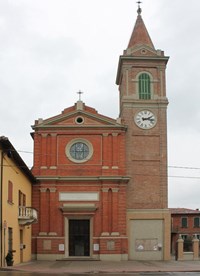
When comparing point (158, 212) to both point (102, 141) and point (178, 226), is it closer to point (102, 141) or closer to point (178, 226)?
point (102, 141)

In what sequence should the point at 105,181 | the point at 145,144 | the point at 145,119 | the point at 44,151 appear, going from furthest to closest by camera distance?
the point at 145,119
the point at 145,144
the point at 44,151
the point at 105,181

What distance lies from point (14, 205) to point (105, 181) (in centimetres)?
1306

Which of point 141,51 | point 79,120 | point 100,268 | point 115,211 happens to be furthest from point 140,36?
point 100,268

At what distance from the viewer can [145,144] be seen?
51.2 m

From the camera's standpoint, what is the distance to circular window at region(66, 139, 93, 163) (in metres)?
50.9

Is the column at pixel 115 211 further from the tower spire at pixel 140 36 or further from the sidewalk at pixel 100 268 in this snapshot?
the tower spire at pixel 140 36

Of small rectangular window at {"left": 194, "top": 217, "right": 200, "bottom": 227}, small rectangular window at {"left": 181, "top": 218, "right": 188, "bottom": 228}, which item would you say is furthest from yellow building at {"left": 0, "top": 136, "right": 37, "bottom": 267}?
small rectangular window at {"left": 194, "top": 217, "right": 200, "bottom": 227}

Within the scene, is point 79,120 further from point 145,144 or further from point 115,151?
point 145,144

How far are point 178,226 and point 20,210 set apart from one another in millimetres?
48392

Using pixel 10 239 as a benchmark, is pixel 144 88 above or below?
above

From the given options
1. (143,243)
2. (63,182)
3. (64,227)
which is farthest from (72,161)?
(143,243)

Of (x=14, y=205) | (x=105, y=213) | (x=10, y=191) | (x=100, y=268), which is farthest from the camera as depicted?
(x=105, y=213)

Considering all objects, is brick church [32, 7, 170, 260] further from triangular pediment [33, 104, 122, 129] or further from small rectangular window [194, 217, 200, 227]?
small rectangular window [194, 217, 200, 227]

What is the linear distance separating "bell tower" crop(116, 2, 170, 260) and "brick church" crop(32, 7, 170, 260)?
0.09 metres
